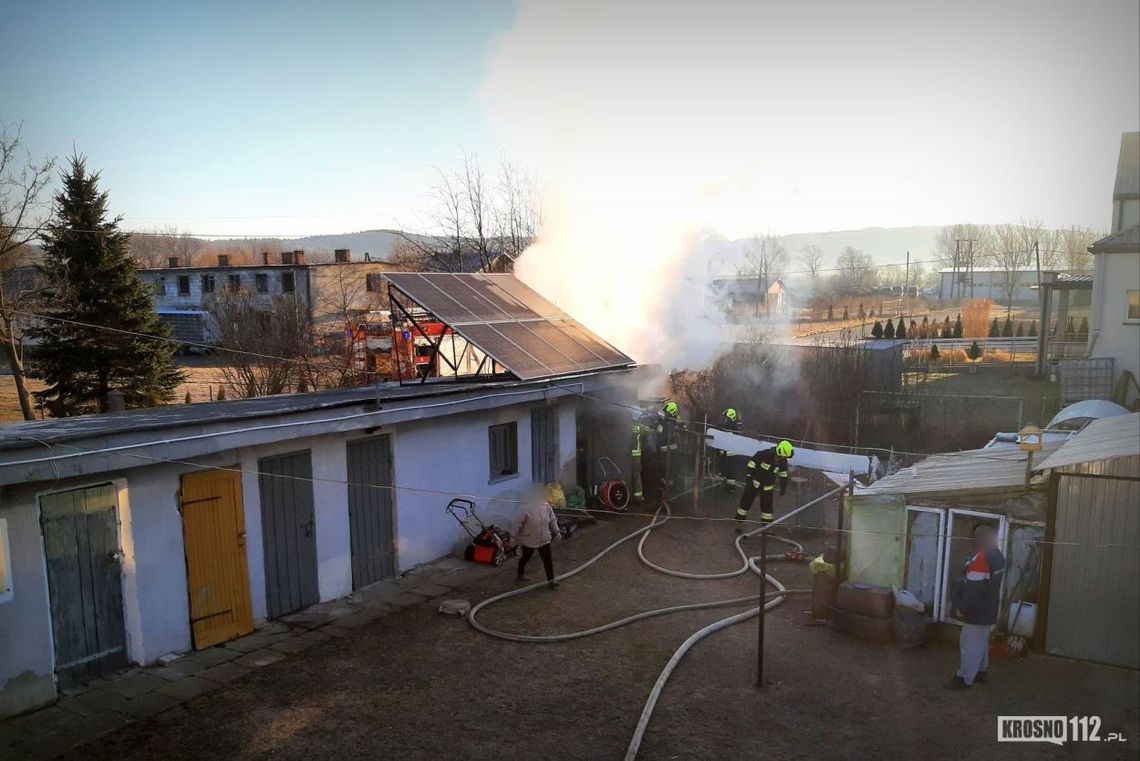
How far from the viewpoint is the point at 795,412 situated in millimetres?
21641

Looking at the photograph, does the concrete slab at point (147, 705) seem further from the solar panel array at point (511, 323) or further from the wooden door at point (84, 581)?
the solar panel array at point (511, 323)

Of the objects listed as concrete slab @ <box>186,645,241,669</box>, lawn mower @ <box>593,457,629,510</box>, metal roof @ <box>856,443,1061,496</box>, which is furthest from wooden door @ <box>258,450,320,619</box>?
metal roof @ <box>856,443,1061,496</box>

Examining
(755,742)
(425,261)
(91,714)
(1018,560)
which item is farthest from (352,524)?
(425,261)

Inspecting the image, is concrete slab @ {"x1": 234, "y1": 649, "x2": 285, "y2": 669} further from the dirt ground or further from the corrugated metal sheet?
the corrugated metal sheet

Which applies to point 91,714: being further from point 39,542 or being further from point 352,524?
point 352,524

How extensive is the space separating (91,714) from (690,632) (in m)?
6.83

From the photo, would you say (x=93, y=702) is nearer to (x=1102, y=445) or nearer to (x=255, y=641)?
(x=255, y=641)

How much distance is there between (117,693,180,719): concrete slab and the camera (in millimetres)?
7562

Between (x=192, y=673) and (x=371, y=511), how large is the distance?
347cm

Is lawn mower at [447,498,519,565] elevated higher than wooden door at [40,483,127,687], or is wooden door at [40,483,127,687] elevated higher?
wooden door at [40,483,127,687]

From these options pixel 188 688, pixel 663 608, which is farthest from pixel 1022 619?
pixel 188 688

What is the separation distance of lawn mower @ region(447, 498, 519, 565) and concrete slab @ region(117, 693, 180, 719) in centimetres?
534

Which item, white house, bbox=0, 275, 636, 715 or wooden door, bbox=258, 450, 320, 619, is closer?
white house, bbox=0, 275, 636, 715

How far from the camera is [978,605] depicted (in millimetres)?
7602
